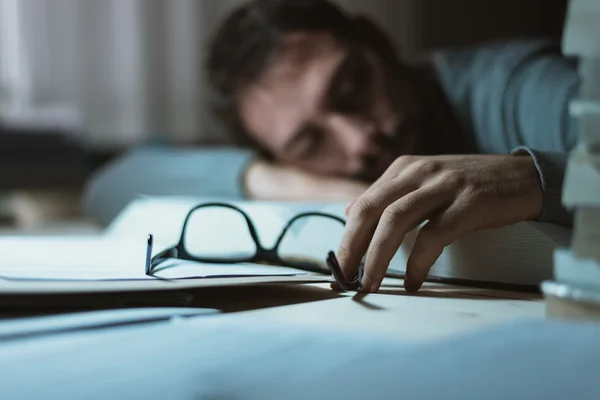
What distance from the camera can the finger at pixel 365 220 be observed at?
470 millimetres

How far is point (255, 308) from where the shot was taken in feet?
1.34

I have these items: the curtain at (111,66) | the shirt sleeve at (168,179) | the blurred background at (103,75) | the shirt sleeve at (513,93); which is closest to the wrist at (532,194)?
the shirt sleeve at (513,93)

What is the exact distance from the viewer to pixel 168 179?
4.29 feet

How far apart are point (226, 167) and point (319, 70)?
25 cm

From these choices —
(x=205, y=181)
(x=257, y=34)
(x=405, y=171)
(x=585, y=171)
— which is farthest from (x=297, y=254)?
(x=257, y=34)

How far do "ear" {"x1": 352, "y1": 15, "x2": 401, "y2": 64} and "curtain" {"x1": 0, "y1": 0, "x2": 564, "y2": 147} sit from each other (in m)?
0.71

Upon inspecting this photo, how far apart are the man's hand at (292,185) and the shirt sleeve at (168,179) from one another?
0.02 meters

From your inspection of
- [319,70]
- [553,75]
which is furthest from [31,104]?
[553,75]

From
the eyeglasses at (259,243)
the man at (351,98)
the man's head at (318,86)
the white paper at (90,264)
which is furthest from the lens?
the man's head at (318,86)

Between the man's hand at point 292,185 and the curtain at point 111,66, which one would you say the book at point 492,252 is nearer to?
the man's hand at point 292,185

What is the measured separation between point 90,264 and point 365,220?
7.2 inches

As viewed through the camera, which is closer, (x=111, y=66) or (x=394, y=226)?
(x=394, y=226)

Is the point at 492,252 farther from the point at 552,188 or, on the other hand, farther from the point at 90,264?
the point at 90,264

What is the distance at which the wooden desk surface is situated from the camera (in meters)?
0.35
